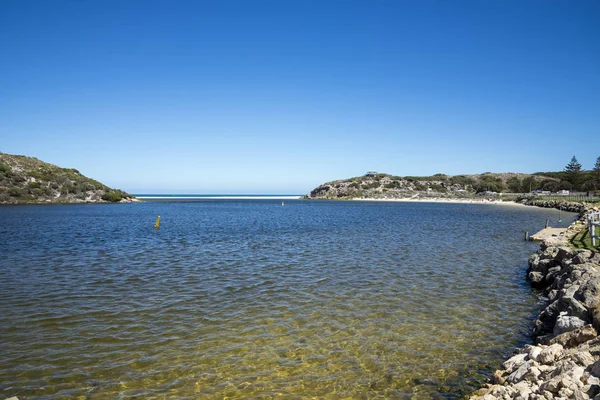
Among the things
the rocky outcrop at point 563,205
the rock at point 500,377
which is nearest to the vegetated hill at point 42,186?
the rock at point 500,377

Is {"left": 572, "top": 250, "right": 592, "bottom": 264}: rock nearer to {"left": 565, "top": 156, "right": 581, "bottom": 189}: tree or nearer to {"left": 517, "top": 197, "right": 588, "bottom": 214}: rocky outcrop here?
{"left": 517, "top": 197, "right": 588, "bottom": 214}: rocky outcrop

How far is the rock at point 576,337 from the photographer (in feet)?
29.8

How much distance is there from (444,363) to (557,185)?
200 metres

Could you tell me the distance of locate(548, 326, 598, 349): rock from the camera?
9.07m

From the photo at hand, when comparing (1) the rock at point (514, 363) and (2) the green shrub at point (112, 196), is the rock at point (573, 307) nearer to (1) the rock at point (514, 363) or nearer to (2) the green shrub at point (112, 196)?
(1) the rock at point (514, 363)

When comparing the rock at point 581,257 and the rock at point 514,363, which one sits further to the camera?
the rock at point 581,257

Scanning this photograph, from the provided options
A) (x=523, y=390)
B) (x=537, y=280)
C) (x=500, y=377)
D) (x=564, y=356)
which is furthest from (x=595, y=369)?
(x=537, y=280)

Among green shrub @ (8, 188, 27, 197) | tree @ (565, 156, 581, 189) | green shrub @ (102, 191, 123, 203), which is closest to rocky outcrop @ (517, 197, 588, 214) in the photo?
tree @ (565, 156, 581, 189)

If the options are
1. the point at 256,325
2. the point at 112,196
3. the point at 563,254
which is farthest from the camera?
the point at 112,196

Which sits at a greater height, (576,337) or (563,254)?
(563,254)

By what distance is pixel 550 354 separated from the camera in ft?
28.4

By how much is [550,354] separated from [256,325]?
8.78 meters

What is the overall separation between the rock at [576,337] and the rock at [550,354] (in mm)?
624

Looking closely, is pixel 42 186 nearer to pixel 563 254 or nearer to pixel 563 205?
pixel 563 254
